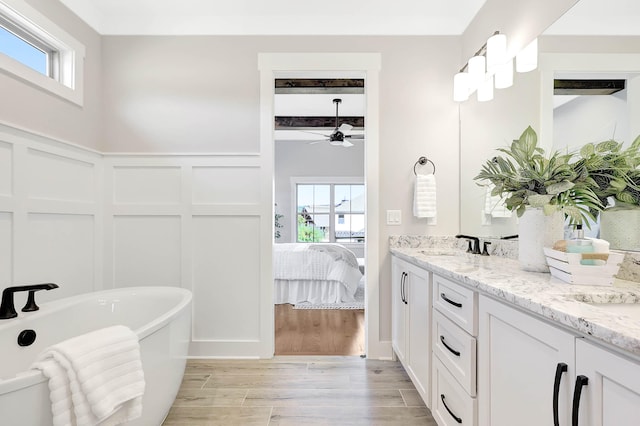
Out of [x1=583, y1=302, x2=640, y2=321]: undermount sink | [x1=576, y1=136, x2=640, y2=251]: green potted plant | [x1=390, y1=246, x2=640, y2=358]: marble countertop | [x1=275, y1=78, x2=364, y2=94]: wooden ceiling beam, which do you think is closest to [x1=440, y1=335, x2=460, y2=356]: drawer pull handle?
[x1=390, y1=246, x2=640, y2=358]: marble countertop

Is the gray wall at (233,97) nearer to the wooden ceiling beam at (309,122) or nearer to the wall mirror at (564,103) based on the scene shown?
the wall mirror at (564,103)

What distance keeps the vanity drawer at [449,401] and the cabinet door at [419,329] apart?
84 millimetres

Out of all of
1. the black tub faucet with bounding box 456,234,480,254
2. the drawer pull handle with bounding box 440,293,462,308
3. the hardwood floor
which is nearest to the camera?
the drawer pull handle with bounding box 440,293,462,308

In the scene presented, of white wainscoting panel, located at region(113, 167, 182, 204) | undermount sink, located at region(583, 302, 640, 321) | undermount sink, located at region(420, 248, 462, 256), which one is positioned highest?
white wainscoting panel, located at region(113, 167, 182, 204)

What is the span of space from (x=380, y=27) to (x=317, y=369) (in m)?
2.70

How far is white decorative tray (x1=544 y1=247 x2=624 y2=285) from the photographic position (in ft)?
3.71

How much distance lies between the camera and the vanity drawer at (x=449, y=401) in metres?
1.33

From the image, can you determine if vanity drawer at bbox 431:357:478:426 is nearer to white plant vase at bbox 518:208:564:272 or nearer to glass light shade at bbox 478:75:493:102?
white plant vase at bbox 518:208:564:272

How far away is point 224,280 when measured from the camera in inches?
107

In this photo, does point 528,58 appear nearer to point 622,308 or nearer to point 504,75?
point 504,75

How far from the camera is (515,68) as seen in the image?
2.03 metres

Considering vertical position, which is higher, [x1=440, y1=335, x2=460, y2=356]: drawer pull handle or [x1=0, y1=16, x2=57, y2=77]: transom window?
[x1=0, y1=16, x2=57, y2=77]: transom window

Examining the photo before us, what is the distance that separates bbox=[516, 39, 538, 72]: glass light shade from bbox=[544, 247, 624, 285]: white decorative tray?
115 centimetres

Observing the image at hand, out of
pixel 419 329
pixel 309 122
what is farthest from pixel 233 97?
pixel 309 122
